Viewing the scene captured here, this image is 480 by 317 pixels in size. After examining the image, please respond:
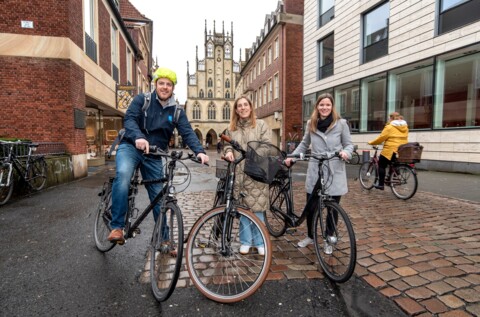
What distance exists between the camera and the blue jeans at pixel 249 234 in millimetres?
2457

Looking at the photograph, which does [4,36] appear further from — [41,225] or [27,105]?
[41,225]

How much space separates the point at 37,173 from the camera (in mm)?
7168

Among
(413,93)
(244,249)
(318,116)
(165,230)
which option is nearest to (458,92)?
(413,93)

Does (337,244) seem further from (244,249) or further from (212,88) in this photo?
(212,88)

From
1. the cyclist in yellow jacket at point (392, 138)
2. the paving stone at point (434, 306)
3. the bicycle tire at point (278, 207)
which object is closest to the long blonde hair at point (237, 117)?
the bicycle tire at point (278, 207)

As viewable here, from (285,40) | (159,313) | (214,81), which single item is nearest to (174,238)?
(159,313)

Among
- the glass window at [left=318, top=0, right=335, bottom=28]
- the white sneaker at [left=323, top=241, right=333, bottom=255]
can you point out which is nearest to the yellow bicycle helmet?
the white sneaker at [left=323, top=241, right=333, bottom=255]

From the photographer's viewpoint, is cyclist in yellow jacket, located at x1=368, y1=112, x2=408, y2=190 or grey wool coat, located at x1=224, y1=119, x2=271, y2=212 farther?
cyclist in yellow jacket, located at x1=368, y1=112, x2=408, y2=190

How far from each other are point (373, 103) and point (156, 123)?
1482 centimetres

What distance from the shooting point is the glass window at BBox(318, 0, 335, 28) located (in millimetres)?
18312

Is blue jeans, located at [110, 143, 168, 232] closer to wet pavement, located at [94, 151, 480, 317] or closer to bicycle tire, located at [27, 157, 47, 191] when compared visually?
wet pavement, located at [94, 151, 480, 317]

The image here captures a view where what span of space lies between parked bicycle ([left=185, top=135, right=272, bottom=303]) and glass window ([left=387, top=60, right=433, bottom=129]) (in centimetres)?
1242

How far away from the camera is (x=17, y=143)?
21.3 ft

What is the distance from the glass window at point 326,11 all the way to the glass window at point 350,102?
4832 mm
